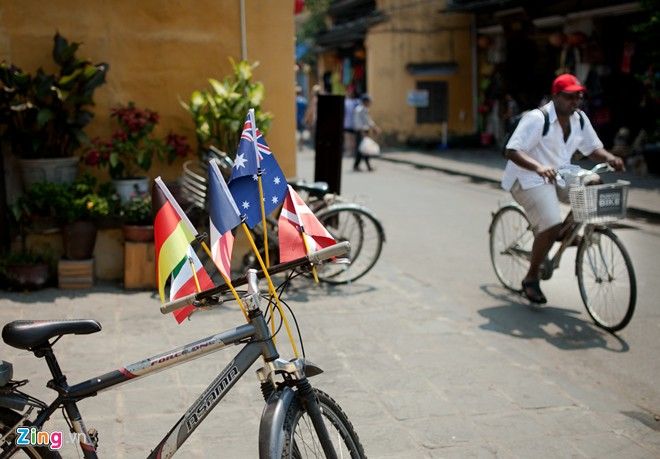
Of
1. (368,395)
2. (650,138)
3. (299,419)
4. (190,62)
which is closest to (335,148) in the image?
(190,62)

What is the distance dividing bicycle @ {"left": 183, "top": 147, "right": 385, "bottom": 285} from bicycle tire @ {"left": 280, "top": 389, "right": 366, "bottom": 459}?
4.59 m

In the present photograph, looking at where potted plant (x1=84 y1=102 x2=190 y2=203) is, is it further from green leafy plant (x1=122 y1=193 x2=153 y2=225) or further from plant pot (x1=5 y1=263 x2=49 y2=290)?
plant pot (x1=5 y1=263 x2=49 y2=290)

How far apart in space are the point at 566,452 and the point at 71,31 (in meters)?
6.02

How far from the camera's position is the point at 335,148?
29.1 feet

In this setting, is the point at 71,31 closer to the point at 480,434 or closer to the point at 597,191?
the point at 597,191

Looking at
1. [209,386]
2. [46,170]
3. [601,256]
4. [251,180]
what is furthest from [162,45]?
[209,386]

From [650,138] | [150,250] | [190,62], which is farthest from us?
[650,138]

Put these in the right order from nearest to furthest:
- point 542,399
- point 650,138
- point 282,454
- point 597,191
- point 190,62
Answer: point 282,454 → point 542,399 → point 597,191 → point 190,62 → point 650,138

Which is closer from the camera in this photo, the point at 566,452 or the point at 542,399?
the point at 566,452

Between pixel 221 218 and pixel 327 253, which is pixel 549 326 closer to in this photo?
pixel 327 253

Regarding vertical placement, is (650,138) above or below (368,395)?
above

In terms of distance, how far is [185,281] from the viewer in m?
3.24

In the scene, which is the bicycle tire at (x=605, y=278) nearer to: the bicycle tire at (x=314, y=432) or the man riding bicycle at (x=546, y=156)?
the man riding bicycle at (x=546, y=156)

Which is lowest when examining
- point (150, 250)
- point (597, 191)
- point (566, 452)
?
point (566, 452)
